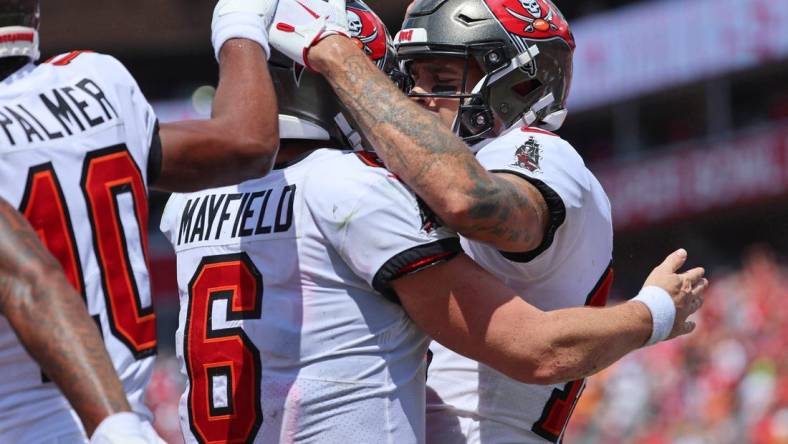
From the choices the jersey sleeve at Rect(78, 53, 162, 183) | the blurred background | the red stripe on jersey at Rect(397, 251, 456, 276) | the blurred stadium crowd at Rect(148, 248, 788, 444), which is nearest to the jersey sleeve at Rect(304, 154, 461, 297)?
the red stripe on jersey at Rect(397, 251, 456, 276)

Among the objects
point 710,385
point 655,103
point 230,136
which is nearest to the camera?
point 230,136

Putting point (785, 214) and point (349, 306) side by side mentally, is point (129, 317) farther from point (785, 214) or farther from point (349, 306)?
point (785, 214)

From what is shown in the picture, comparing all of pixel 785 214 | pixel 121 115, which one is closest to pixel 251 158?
pixel 121 115

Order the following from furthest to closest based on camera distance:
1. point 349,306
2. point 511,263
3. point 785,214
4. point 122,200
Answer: point 785,214 → point 511,263 → point 349,306 → point 122,200

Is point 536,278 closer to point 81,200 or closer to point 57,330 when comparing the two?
point 81,200

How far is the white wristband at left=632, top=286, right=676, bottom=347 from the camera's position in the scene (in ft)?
12.0

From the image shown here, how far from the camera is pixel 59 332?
8.05ft

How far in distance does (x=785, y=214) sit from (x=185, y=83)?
13.2m

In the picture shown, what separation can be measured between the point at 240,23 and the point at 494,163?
2.71 feet

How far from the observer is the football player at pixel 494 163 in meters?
3.44

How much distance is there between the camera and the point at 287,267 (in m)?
3.48

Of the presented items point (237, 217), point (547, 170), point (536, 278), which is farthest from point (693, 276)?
point (237, 217)

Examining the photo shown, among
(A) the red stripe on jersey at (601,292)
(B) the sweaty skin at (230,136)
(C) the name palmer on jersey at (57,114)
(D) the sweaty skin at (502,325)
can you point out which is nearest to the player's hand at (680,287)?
(A) the red stripe on jersey at (601,292)

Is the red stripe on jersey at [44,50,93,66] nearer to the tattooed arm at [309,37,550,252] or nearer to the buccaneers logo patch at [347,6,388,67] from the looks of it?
the tattooed arm at [309,37,550,252]
